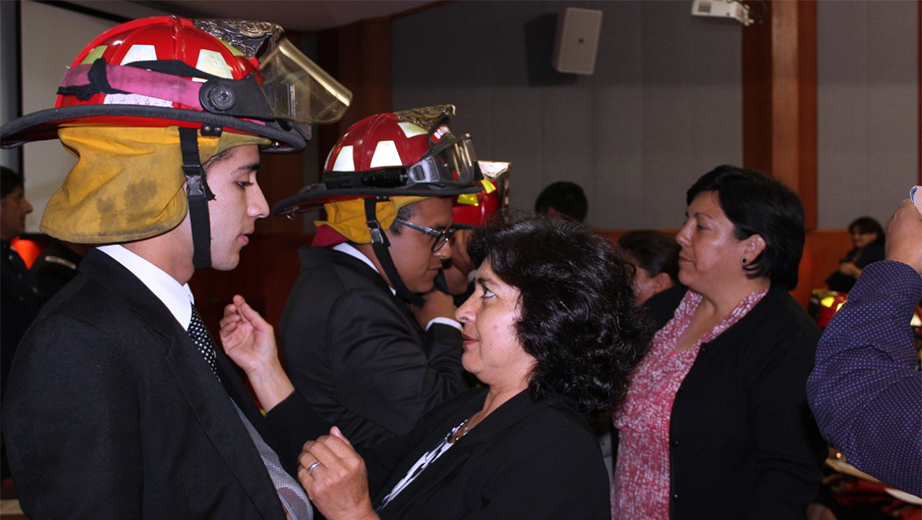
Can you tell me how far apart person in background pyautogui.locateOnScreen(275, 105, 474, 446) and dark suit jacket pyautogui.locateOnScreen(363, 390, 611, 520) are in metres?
0.44

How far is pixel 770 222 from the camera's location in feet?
6.83

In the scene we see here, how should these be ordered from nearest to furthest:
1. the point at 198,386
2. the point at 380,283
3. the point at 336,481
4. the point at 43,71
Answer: the point at 198,386 < the point at 336,481 < the point at 380,283 < the point at 43,71

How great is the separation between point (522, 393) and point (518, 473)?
8.2 inches

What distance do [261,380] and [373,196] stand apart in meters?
0.67

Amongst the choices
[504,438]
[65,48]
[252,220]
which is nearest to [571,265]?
[504,438]

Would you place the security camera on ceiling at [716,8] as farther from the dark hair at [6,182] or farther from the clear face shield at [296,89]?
the clear face shield at [296,89]

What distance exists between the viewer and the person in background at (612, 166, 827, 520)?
1.82 m

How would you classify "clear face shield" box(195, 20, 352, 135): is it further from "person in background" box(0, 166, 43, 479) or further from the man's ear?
"person in background" box(0, 166, 43, 479)

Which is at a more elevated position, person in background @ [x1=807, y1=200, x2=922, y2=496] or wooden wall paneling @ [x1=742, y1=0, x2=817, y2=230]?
wooden wall paneling @ [x1=742, y1=0, x2=817, y2=230]

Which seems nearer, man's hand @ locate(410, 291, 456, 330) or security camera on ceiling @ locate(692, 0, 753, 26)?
man's hand @ locate(410, 291, 456, 330)

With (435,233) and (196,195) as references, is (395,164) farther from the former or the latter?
(196,195)

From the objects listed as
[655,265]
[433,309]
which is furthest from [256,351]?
[655,265]

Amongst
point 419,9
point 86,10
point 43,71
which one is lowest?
point 43,71

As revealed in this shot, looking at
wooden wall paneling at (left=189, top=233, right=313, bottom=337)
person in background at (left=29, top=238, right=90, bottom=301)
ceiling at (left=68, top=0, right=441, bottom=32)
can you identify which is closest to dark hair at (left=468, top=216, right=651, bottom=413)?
person in background at (left=29, top=238, right=90, bottom=301)
